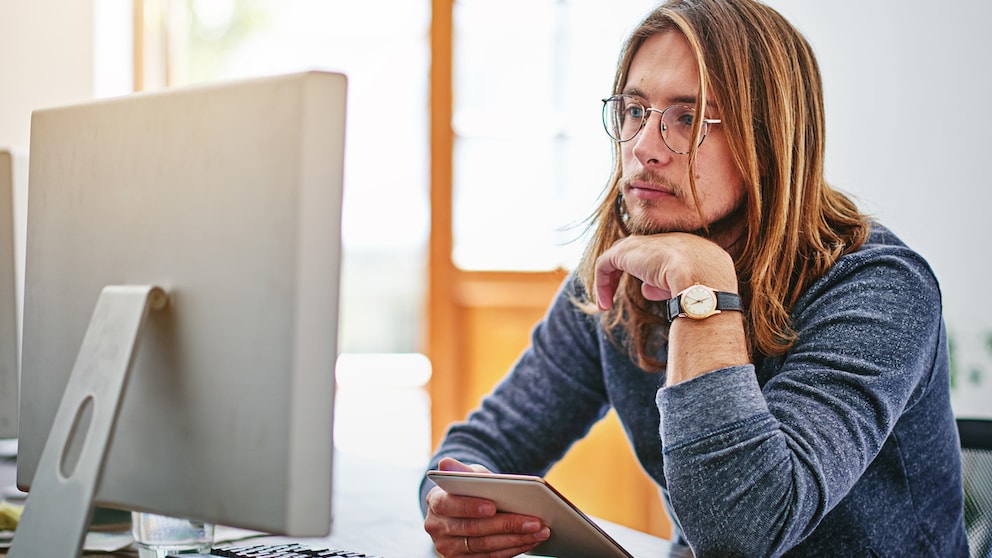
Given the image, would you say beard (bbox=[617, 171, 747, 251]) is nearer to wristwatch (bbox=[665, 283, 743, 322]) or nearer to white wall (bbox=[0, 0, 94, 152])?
wristwatch (bbox=[665, 283, 743, 322])

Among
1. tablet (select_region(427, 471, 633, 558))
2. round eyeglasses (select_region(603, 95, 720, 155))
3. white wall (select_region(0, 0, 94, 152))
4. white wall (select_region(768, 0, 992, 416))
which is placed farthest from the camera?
white wall (select_region(0, 0, 94, 152))

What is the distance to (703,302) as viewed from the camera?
3.63 feet

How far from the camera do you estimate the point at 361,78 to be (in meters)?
3.73

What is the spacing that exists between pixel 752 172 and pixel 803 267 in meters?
0.13

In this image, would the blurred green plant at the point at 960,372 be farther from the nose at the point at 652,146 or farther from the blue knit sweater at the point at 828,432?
the nose at the point at 652,146

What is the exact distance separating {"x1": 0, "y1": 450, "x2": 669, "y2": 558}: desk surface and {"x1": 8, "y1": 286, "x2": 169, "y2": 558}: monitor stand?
1.08 feet

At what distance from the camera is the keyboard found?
98 cm

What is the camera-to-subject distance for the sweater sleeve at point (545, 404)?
144cm

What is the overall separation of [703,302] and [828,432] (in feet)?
0.63

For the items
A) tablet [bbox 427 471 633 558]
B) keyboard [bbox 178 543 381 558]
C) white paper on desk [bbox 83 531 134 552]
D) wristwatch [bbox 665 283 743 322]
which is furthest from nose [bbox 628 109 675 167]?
white paper on desk [bbox 83 531 134 552]

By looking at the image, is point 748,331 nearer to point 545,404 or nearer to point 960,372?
point 545,404

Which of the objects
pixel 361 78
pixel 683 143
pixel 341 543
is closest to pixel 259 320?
pixel 341 543

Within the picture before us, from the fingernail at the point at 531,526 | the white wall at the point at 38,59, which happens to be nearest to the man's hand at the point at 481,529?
the fingernail at the point at 531,526


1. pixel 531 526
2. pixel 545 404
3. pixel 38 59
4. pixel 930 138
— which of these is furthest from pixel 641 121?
pixel 38 59
